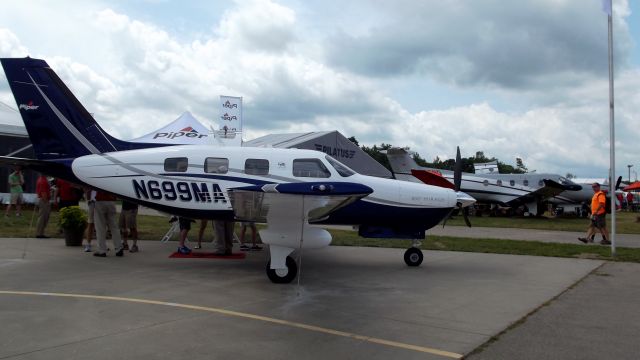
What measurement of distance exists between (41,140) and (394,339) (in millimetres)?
8875

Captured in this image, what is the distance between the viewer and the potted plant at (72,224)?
1218 cm

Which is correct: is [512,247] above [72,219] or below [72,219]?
below

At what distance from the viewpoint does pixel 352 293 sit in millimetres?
7578

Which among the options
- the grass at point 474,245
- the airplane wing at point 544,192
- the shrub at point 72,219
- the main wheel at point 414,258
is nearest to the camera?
the main wheel at point 414,258

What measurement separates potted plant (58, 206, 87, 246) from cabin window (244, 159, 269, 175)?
545 centimetres

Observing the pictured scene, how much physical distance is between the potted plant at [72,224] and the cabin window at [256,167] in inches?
215

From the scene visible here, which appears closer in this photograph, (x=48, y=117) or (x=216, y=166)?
(x=216, y=166)

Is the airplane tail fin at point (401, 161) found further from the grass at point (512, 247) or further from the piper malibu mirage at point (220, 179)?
the piper malibu mirage at point (220, 179)

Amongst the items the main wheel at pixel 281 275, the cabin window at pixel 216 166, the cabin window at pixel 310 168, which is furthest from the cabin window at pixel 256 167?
the main wheel at pixel 281 275

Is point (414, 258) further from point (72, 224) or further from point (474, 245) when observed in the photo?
point (72, 224)

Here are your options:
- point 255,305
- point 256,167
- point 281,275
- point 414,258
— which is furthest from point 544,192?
point 255,305

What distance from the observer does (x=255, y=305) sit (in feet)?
21.6

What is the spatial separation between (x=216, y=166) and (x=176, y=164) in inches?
31.8

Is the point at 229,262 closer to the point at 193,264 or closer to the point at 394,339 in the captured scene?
the point at 193,264
